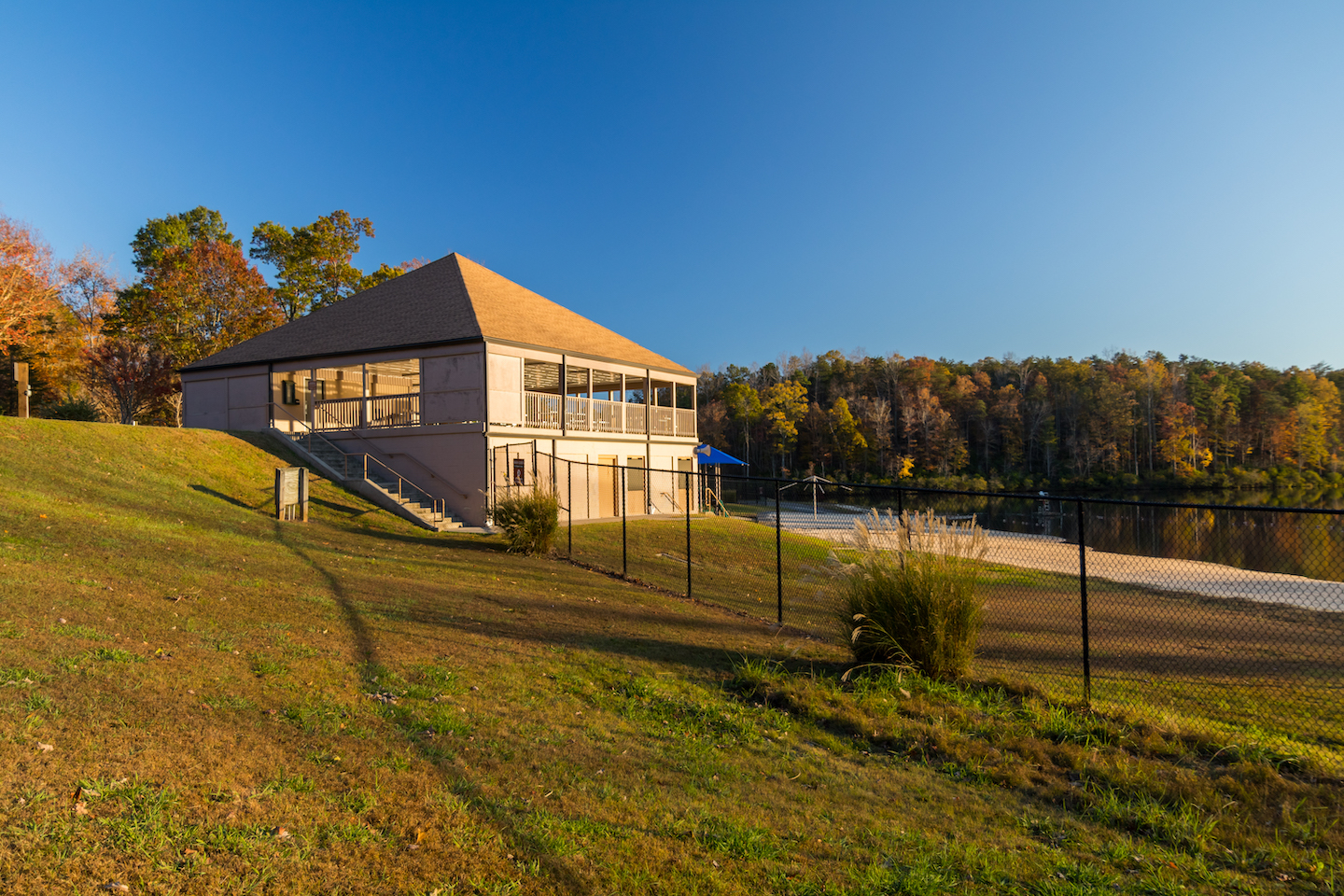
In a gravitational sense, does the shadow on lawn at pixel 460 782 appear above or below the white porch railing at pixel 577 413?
below

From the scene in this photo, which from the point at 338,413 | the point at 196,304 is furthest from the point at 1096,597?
the point at 196,304

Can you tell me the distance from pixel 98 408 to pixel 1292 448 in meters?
103

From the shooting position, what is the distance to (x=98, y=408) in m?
33.6

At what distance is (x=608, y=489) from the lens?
24188mm

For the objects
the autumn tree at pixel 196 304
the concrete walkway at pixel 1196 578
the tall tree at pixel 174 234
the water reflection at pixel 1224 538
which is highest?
the tall tree at pixel 174 234

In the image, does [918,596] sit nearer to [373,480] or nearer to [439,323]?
[373,480]

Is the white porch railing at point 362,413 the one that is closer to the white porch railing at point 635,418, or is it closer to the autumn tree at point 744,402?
the white porch railing at point 635,418

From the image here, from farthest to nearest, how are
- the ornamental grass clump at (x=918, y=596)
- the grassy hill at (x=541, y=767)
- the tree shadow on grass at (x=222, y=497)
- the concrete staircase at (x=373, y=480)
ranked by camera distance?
the concrete staircase at (x=373, y=480) → the tree shadow on grass at (x=222, y=497) → the ornamental grass clump at (x=918, y=596) → the grassy hill at (x=541, y=767)

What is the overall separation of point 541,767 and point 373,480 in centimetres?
1812

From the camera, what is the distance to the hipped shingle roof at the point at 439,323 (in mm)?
21531

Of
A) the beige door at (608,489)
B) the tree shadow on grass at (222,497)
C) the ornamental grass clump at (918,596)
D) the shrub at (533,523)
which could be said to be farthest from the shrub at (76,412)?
the ornamental grass clump at (918,596)

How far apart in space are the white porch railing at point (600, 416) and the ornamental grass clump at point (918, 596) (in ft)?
51.9

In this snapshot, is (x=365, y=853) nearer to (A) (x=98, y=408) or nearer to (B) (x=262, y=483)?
(B) (x=262, y=483)

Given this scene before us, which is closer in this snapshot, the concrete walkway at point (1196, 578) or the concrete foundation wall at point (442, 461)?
the concrete walkway at point (1196, 578)
